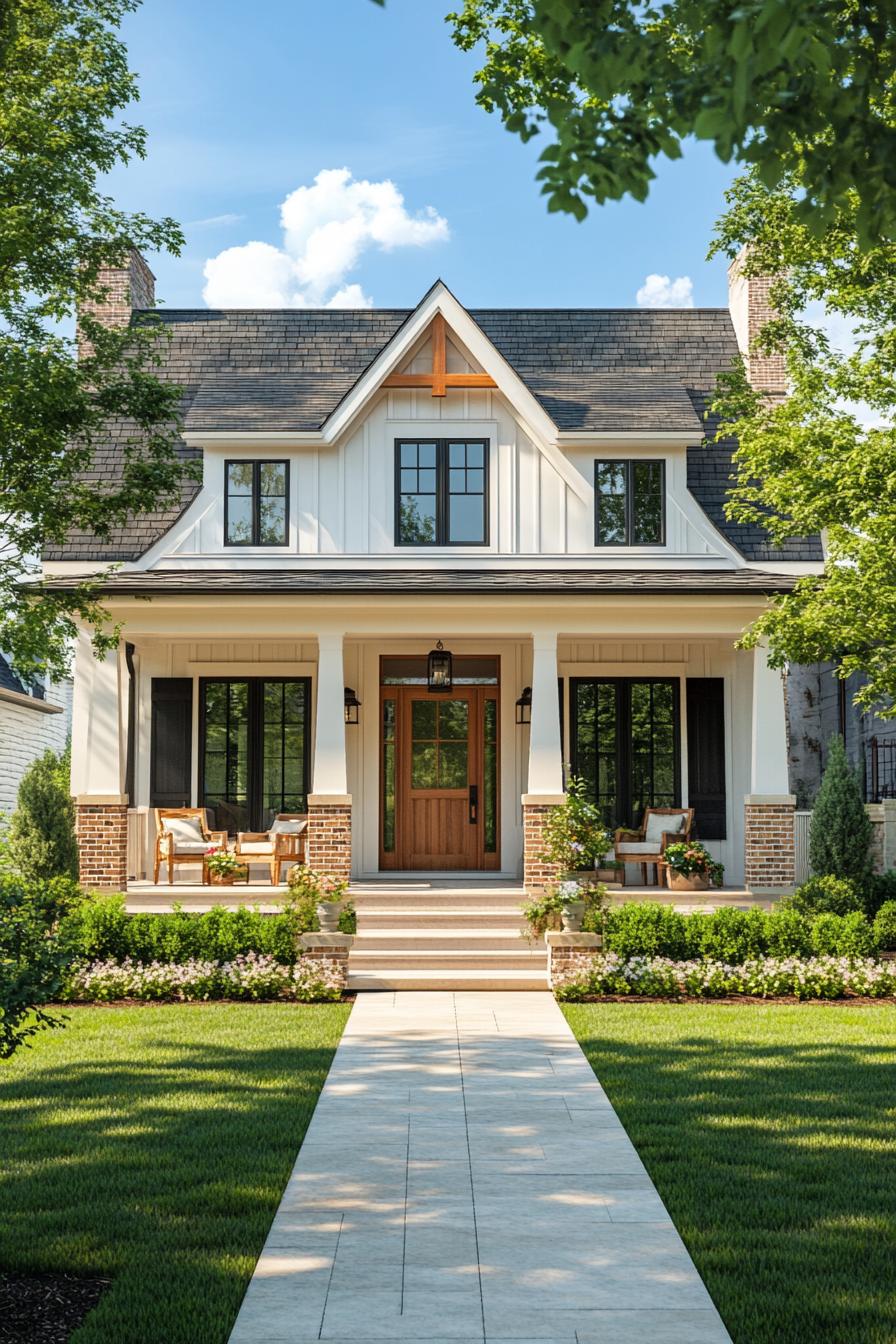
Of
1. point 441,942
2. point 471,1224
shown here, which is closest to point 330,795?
point 441,942

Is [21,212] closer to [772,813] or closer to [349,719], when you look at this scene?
[349,719]

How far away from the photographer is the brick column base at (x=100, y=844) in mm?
14992

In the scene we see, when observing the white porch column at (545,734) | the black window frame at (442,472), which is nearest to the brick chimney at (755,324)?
the black window frame at (442,472)

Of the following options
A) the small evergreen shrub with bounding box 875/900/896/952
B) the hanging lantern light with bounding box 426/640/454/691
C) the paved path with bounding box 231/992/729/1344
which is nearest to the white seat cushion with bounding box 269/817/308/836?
the hanging lantern light with bounding box 426/640/454/691

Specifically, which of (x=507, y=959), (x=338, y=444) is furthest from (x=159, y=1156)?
(x=338, y=444)

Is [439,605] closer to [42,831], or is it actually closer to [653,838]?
[653,838]

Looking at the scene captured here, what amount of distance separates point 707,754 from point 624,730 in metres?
1.14

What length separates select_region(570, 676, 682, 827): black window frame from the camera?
17312 millimetres

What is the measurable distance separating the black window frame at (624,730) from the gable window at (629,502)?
204 centimetres

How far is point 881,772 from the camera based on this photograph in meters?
21.9

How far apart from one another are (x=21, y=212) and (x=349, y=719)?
827 cm

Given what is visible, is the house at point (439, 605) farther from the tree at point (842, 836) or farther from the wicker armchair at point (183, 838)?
the tree at point (842, 836)

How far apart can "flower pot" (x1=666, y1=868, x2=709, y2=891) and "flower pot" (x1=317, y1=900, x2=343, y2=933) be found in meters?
4.96

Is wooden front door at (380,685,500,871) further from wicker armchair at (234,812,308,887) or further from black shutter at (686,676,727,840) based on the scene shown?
black shutter at (686,676,727,840)
